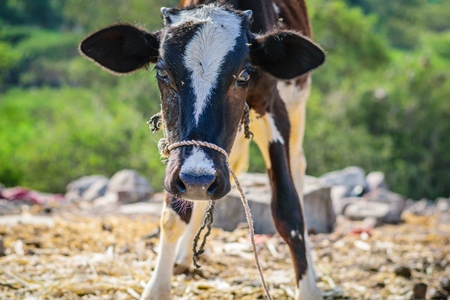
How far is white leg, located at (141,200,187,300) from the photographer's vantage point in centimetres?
516

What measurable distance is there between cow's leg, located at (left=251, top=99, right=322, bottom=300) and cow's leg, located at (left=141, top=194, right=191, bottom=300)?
683 mm

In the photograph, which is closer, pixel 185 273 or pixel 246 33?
pixel 246 33

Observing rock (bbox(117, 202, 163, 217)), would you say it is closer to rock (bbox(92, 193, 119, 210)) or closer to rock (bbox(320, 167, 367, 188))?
rock (bbox(92, 193, 119, 210))

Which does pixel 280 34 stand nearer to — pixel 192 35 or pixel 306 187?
pixel 192 35

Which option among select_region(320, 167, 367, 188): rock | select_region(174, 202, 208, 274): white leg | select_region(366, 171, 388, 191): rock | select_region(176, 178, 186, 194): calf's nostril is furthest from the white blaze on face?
select_region(366, 171, 388, 191): rock

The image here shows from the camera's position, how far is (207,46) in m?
4.34

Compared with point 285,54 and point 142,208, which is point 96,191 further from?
point 285,54

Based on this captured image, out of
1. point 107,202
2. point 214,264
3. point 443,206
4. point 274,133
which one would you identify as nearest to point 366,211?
point 443,206

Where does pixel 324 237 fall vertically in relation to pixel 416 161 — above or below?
above

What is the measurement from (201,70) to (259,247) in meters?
3.52

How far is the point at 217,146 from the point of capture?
13.3ft

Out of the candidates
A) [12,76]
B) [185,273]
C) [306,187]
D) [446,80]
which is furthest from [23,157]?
[12,76]

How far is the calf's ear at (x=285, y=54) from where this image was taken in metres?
4.73

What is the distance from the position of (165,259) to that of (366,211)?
6.33 meters
